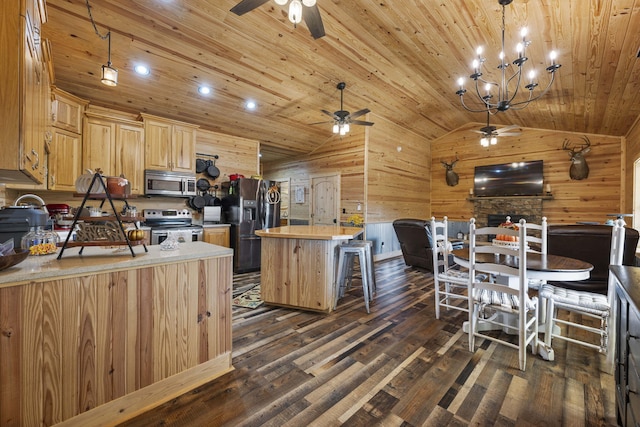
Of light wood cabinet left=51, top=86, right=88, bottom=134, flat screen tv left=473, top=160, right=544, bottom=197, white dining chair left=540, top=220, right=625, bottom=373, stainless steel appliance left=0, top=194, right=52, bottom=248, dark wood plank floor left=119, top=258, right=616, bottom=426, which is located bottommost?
dark wood plank floor left=119, top=258, right=616, bottom=426

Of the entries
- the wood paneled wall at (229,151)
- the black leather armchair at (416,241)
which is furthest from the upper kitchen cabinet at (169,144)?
the black leather armchair at (416,241)

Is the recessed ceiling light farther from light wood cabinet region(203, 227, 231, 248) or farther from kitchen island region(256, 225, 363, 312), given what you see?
kitchen island region(256, 225, 363, 312)

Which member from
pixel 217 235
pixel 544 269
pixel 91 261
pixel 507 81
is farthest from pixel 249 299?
pixel 507 81

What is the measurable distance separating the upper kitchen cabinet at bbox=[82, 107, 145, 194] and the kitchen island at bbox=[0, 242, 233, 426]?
9.54ft

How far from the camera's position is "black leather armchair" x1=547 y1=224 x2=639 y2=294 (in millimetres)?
2969

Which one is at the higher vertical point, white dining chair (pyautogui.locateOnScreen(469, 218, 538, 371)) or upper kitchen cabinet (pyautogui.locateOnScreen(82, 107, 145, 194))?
upper kitchen cabinet (pyautogui.locateOnScreen(82, 107, 145, 194))

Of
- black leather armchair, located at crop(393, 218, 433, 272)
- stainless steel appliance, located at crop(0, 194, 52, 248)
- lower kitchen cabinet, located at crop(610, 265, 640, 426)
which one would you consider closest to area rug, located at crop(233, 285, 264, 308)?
stainless steel appliance, located at crop(0, 194, 52, 248)

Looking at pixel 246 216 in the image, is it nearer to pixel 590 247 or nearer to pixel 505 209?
pixel 590 247

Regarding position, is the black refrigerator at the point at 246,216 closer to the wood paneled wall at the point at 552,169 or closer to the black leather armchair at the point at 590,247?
the black leather armchair at the point at 590,247

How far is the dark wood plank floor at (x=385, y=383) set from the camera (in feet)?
4.94

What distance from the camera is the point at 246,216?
4969 mm

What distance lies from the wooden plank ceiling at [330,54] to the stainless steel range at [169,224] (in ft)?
5.59

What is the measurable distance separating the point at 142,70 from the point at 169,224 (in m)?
2.30

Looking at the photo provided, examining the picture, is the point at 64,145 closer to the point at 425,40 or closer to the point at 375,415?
the point at 375,415
